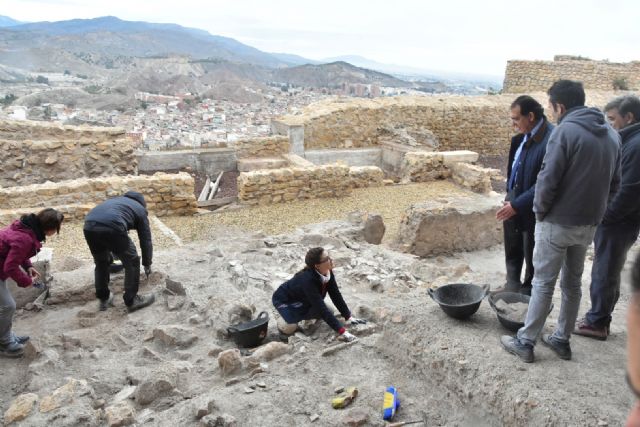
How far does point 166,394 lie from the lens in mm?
3828

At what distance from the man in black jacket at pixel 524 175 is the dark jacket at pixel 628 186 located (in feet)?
1.90

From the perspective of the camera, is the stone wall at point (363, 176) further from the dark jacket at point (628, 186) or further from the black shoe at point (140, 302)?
the dark jacket at point (628, 186)

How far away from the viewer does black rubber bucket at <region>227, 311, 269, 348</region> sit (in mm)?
4621

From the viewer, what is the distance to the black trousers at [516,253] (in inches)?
181

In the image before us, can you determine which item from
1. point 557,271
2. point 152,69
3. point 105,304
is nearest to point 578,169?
point 557,271

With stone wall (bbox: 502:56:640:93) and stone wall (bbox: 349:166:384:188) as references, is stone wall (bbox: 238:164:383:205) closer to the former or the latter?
stone wall (bbox: 349:166:384:188)

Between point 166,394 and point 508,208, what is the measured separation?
3139 mm

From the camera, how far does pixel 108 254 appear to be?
17.6 feet

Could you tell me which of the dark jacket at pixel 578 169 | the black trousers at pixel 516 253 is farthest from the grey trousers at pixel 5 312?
the black trousers at pixel 516 253

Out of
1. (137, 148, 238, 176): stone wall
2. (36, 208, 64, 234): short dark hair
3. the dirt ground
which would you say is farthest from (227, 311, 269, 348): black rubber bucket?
(137, 148, 238, 176): stone wall

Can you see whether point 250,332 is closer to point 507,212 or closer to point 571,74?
point 507,212


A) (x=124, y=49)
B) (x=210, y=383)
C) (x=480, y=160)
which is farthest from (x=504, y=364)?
(x=124, y=49)

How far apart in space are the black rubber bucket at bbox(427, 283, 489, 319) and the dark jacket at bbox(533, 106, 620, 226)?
3.33ft

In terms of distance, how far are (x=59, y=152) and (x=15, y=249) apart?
7663 mm
